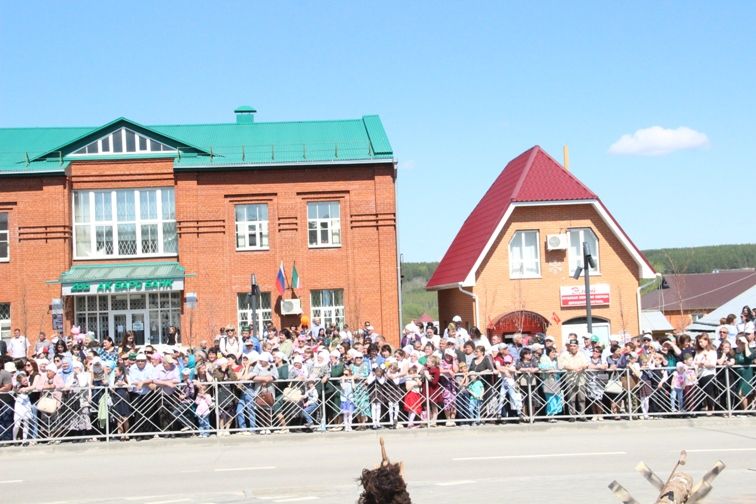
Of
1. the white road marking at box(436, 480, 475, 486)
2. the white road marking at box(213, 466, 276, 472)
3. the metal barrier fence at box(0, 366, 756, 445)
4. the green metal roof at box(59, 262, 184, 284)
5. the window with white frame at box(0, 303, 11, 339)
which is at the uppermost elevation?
the green metal roof at box(59, 262, 184, 284)

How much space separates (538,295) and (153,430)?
70.0ft

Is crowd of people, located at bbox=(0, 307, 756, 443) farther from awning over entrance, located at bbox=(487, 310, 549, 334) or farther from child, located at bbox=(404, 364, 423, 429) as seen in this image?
awning over entrance, located at bbox=(487, 310, 549, 334)

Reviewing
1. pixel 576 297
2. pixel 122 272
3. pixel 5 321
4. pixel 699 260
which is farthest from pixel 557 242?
pixel 699 260

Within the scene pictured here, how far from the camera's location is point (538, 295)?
1480 inches

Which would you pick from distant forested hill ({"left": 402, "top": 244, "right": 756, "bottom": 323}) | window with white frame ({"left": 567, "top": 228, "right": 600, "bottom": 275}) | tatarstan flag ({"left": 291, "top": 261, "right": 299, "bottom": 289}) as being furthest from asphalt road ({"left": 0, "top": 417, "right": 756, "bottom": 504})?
distant forested hill ({"left": 402, "top": 244, "right": 756, "bottom": 323})

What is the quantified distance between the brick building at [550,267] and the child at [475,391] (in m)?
18.0

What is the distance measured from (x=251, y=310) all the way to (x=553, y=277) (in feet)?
37.0

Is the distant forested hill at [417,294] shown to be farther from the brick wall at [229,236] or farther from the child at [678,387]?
the child at [678,387]

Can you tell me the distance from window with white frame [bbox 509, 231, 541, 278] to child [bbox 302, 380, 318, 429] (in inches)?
782

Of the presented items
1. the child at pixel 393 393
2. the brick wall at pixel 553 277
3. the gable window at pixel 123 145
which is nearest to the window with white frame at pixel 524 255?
the brick wall at pixel 553 277

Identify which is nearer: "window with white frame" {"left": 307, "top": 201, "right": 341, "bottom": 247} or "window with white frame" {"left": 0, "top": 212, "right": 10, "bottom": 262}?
"window with white frame" {"left": 0, "top": 212, "right": 10, "bottom": 262}

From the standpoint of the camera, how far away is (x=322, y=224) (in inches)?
1515

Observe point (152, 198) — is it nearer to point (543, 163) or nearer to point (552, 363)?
point (543, 163)

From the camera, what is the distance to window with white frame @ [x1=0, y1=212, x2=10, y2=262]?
3769 centimetres
